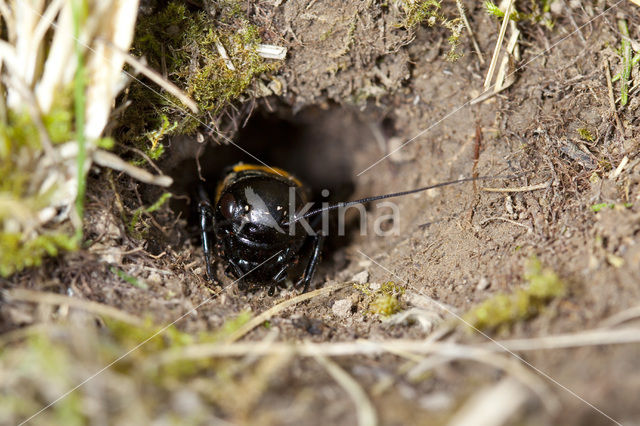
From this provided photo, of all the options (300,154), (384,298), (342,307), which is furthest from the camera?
(300,154)

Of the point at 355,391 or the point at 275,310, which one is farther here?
the point at 275,310

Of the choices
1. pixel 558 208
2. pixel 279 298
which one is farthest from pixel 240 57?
pixel 558 208

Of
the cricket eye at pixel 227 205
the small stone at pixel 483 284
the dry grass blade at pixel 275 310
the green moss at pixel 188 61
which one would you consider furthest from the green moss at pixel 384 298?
the green moss at pixel 188 61

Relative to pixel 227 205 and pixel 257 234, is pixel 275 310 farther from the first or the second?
pixel 227 205

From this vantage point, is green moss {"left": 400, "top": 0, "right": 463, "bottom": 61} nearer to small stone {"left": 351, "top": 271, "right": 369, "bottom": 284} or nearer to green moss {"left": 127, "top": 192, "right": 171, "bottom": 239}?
small stone {"left": 351, "top": 271, "right": 369, "bottom": 284}

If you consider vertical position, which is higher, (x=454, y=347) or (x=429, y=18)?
(x=429, y=18)

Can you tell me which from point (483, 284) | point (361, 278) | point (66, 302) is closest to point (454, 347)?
point (483, 284)

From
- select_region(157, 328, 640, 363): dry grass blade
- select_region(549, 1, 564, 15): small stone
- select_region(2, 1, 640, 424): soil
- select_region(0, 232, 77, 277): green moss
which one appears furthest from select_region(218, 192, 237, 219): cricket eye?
select_region(549, 1, 564, 15): small stone
